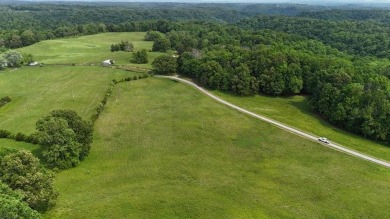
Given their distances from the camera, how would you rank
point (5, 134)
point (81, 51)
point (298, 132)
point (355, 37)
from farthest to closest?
point (355, 37), point (81, 51), point (298, 132), point (5, 134)

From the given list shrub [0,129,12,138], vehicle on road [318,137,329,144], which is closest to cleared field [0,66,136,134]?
shrub [0,129,12,138]

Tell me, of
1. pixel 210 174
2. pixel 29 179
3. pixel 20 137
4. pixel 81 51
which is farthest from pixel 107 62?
pixel 29 179

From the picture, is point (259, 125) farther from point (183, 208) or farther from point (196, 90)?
point (183, 208)

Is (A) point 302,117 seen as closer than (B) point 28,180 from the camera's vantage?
No

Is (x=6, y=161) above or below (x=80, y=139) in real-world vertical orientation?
above

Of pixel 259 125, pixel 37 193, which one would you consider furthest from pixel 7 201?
pixel 259 125

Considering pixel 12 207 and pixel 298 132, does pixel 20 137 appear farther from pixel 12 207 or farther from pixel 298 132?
pixel 298 132

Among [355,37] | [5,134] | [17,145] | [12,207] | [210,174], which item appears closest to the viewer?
[12,207]
